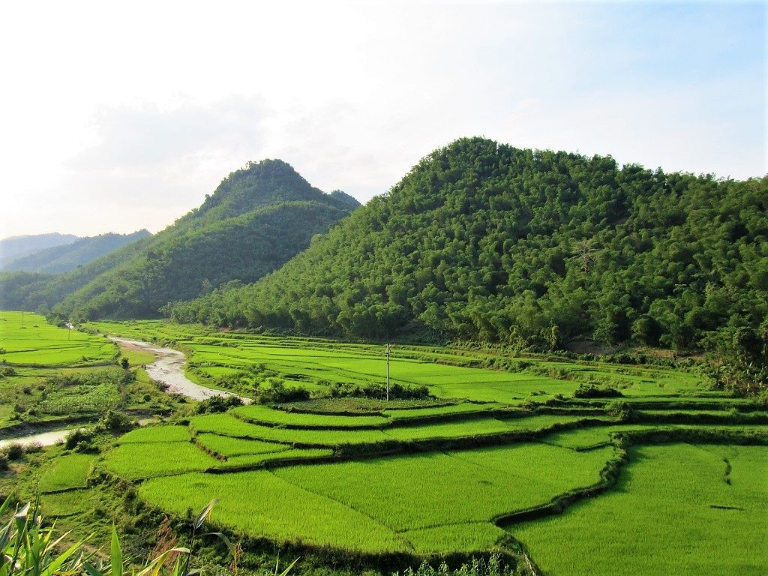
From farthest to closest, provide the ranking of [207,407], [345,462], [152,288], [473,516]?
[152,288] → [207,407] → [345,462] → [473,516]

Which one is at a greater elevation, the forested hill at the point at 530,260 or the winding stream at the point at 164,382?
the forested hill at the point at 530,260

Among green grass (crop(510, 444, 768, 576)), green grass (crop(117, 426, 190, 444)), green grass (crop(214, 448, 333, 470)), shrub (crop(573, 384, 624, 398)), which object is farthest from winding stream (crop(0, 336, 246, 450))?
green grass (crop(510, 444, 768, 576))

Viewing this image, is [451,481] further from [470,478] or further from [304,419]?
[304,419]

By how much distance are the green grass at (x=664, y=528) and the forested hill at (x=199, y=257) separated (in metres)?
86.6

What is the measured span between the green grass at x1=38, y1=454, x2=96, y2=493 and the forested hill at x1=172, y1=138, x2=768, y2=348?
99.6ft

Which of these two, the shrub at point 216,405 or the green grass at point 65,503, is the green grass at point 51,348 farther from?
the green grass at point 65,503

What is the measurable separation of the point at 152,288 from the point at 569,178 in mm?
66760

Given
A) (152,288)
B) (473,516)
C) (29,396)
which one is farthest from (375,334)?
(152,288)

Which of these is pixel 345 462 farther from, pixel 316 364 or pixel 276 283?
pixel 276 283

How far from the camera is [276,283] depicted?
7556 centimetres

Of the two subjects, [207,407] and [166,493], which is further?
[207,407]

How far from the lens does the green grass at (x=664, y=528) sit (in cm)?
1154

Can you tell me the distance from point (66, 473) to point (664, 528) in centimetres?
1725

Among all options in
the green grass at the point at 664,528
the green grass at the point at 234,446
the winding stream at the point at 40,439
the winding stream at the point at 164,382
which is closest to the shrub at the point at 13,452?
the winding stream at the point at 164,382
